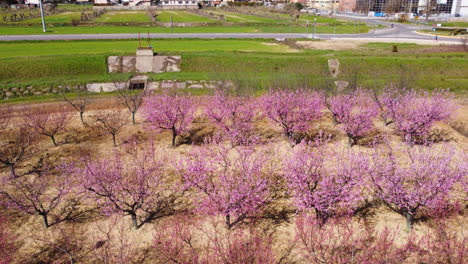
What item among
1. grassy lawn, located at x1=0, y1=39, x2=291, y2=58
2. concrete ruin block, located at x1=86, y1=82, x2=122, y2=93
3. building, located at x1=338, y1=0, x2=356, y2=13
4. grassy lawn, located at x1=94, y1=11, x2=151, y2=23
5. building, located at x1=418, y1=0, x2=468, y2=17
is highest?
building, located at x1=338, y1=0, x2=356, y2=13

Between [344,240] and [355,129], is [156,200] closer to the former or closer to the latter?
[344,240]

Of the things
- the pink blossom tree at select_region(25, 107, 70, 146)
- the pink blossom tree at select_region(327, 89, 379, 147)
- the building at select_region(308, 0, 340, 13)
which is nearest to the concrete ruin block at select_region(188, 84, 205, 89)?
the pink blossom tree at select_region(25, 107, 70, 146)

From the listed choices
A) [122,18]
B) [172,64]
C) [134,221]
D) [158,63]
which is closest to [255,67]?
[172,64]

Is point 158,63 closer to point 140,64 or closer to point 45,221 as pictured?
point 140,64

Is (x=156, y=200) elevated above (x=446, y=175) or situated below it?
below

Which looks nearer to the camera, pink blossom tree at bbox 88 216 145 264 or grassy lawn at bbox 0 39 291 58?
pink blossom tree at bbox 88 216 145 264

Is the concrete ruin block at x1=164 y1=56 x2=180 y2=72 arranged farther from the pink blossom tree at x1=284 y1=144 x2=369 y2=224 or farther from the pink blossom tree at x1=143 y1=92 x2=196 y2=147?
the pink blossom tree at x1=284 y1=144 x2=369 y2=224

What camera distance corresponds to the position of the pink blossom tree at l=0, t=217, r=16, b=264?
12743 mm

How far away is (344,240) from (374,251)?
3.85 feet

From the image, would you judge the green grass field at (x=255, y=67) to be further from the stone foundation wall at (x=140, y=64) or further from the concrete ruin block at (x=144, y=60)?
the concrete ruin block at (x=144, y=60)

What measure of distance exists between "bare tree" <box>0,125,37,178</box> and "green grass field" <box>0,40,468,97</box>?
1171 cm

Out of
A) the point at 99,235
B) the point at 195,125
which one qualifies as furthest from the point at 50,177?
the point at 195,125

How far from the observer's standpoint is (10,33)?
201 ft

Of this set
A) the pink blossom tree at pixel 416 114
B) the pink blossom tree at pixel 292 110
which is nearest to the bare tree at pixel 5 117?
the pink blossom tree at pixel 292 110
